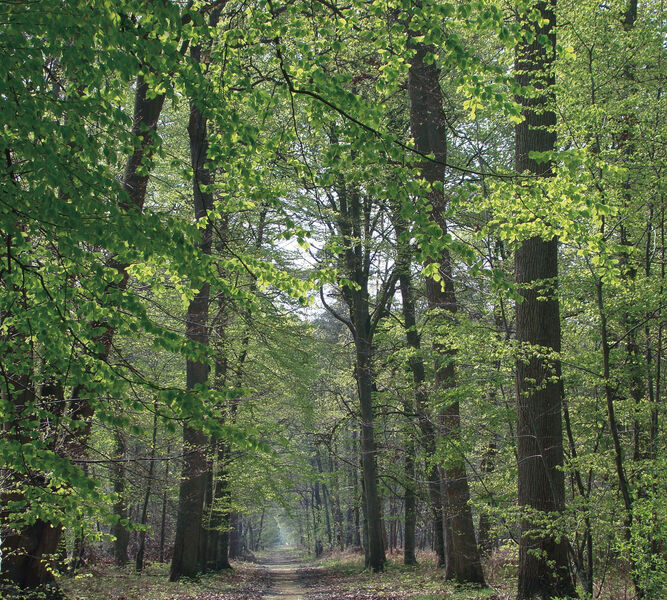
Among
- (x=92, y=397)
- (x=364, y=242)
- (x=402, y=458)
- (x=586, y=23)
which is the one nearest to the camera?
(x=92, y=397)

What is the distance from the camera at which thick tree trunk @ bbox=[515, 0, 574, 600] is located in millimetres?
6621

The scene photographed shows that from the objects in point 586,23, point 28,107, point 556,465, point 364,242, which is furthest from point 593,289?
point 364,242

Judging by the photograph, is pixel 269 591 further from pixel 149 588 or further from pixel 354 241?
pixel 354 241

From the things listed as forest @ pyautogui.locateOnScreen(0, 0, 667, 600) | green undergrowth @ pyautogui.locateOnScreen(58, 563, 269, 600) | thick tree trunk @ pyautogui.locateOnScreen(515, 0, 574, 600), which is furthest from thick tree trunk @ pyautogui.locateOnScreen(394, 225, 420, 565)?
thick tree trunk @ pyautogui.locateOnScreen(515, 0, 574, 600)

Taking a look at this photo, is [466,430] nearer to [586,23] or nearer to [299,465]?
[586,23]

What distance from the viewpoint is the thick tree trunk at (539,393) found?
6621 millimetres

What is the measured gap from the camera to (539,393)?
23.9ft

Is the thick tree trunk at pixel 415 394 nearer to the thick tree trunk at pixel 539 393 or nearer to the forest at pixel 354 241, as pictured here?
the forest at pixel 354 241

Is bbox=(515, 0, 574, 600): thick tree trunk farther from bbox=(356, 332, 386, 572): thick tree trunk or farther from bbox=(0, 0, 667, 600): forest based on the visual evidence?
bbox=(356, 332, 386, 572): thick tree trunk

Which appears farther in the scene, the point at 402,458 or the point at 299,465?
the point at 402,458

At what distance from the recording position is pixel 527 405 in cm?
735

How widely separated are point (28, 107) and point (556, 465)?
21.6ft

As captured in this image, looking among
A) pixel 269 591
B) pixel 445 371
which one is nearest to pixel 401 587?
pixel 269 591

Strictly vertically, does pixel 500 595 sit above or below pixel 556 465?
below
